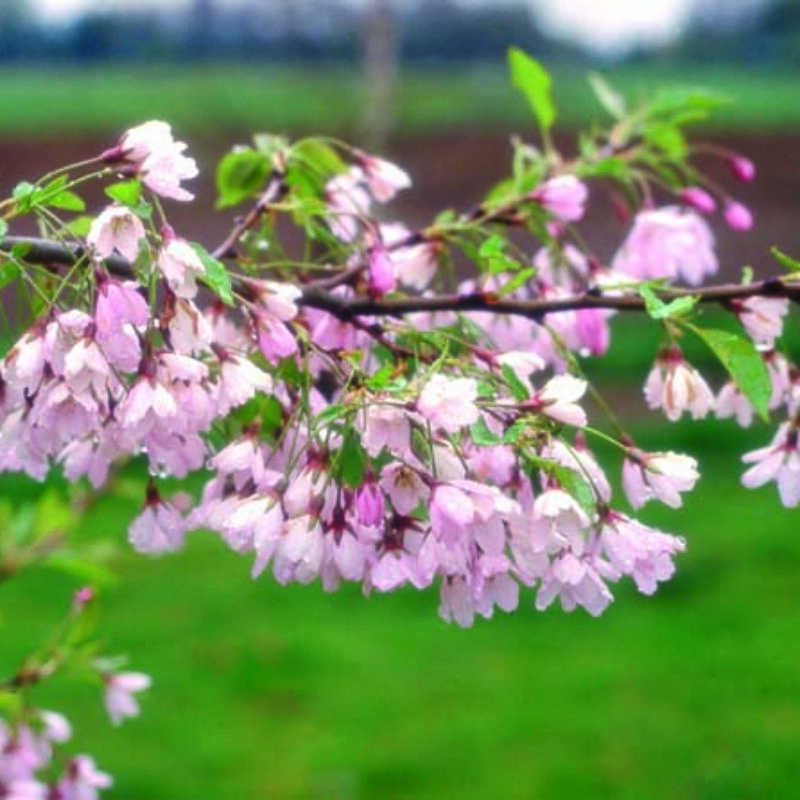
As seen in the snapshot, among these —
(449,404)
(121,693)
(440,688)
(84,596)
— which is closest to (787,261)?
(449,404)

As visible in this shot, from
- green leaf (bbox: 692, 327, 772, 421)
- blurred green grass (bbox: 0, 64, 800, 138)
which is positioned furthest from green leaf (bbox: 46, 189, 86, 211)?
blurred green grass (bbox: 0, 64, 800, 138)

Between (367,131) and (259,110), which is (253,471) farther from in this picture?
(259,110)

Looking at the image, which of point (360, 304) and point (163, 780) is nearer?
point (360, 304)

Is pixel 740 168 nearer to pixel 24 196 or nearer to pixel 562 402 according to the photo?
pixel 562 402

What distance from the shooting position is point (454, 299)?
4.08 ft

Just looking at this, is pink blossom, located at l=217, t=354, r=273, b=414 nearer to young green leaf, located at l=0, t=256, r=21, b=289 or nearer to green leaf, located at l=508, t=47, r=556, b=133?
young green leaf, located at l=0, t=256, r=21, b=289

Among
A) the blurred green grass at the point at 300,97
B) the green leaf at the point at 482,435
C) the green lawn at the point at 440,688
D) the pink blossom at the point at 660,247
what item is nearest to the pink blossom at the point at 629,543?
the green leaf at the point at 482,435

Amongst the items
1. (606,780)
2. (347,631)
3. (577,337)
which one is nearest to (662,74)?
(347,631)

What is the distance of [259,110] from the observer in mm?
16734

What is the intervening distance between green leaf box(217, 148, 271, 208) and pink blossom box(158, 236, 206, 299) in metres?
0.46

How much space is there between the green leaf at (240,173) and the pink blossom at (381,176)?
0.09 meters

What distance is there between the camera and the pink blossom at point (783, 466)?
124 cm

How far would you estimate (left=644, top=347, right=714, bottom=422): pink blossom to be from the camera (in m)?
1.22

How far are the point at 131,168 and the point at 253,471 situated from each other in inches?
8.5
